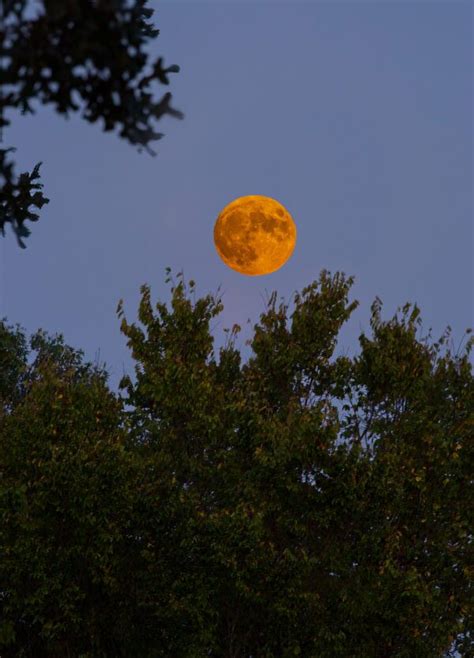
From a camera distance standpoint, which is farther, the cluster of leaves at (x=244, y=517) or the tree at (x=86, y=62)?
the cluster of leaves at (x=244, y=517)

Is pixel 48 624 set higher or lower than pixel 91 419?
A: lower

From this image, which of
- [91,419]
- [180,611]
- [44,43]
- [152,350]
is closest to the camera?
[44,43]

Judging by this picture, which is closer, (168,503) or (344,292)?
(168,503)

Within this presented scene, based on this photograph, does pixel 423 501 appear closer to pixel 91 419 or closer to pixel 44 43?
pixel 91 419

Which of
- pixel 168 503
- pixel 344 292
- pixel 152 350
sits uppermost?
pixel 344 292

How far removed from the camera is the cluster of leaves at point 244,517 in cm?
2250

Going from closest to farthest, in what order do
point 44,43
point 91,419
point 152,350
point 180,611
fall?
point 44,43 → point 180,611 → point 91,419 → point 152,350

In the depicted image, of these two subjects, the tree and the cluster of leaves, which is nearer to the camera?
the tree

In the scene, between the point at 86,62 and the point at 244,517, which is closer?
the point at 86,62

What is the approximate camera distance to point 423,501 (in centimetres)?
2427

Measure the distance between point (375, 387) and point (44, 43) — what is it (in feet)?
64.1

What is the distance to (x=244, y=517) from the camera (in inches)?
859

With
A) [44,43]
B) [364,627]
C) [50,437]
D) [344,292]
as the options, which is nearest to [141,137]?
[44,43]

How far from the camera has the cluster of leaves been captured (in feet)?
73.8
